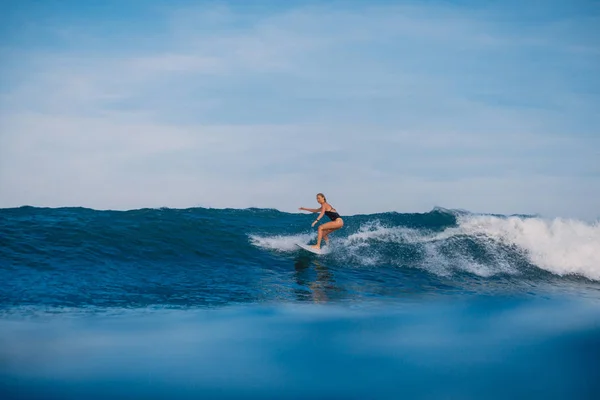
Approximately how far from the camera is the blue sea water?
6430mm

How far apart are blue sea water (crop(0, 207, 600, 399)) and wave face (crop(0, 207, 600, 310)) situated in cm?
6

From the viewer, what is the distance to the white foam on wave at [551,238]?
1575 centimetres

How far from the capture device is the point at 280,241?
17.7 metres

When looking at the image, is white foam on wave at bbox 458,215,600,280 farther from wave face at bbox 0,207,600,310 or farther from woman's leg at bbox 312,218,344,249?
woman's leg at bbox 312,218,344,249

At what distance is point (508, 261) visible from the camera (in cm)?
1620

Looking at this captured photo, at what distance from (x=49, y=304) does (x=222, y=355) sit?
4586mm

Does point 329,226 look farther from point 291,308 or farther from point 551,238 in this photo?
point 551,238

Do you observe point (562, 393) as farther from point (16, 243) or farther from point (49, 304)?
point (16, 243)

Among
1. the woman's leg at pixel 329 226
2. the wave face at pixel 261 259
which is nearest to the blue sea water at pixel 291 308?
the wave face at pixel 261 259

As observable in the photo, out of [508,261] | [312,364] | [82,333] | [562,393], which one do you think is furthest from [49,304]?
[508,261]

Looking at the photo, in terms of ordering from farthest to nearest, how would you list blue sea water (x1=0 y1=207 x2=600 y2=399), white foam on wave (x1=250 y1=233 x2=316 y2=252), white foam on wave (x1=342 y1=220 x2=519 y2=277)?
white foam on wave (x1=250 y1=233 x2=316 y2=252) < white foam on wave (x1=342 y1=220 x2=519 y2=277) < blue sea water (x1=0 y1=207 x2=600 y2=399)

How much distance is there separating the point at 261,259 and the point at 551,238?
30.7 feet

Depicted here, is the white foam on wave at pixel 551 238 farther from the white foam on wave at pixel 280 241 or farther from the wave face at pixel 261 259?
the white foam on wave at pixel 280 241

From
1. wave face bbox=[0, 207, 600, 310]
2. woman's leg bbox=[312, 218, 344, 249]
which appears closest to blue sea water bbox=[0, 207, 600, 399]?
wave face bbox=[0, 207, 600, 310]
